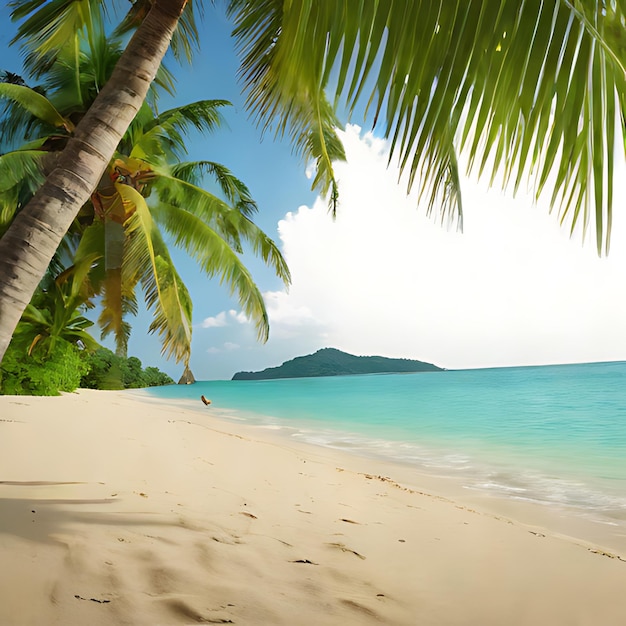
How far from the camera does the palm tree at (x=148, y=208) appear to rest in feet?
18.2

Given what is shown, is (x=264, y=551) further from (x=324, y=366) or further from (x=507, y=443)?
(x=324, y=366)

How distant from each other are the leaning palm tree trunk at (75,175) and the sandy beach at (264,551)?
2.57 ft

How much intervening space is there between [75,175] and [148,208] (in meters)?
4.20

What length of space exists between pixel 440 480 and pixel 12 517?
4.16m

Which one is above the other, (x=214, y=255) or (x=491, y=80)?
(x=214, y=255)

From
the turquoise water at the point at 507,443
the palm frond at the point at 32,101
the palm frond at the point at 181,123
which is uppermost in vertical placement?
the palm frond at the point at 181,123

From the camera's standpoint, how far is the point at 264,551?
1967mm

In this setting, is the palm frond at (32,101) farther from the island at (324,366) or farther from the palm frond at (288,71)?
the island at (324,366)

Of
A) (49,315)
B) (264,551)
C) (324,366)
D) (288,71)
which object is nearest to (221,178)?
(49,315)

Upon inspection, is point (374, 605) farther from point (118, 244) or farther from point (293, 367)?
point (293, 367)

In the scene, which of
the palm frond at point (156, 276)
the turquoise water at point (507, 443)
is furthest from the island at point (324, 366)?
the palm frond at point (156, 276)

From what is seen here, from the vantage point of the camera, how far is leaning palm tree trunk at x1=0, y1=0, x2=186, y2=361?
1.80 metres

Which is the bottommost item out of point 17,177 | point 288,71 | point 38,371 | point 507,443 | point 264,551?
point 507,443

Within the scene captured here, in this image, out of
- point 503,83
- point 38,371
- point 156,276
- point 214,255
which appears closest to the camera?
point 503,83
